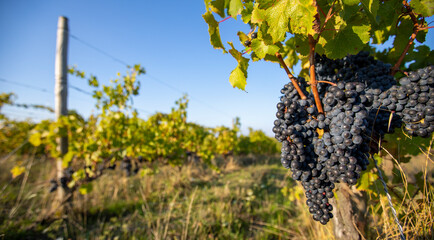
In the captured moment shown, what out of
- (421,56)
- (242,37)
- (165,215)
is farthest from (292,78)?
(165,215)

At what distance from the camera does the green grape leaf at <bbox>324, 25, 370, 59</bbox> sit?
0.89 metres

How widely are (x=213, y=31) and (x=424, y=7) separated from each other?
94 cm

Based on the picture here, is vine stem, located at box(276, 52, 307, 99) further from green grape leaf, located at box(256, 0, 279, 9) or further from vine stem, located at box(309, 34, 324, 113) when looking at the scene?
green grape leaf, located at box(256, 0, 279, 9)

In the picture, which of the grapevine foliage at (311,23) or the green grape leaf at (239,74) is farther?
the green grape leaf at (239,74)

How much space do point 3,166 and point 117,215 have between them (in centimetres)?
551

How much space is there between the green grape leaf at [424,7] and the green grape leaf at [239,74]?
0.78m

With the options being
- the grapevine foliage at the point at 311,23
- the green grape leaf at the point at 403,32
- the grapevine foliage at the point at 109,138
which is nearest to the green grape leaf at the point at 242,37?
the grapevine foliage at the point at 311,23

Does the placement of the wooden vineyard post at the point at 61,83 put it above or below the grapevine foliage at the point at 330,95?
above

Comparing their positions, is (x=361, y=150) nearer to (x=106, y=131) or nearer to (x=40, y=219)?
(x=106, y=131)

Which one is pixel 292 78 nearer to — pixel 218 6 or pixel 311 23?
pixel 311 23

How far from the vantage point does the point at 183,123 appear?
4520 mm

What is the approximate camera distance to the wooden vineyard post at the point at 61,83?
333cm

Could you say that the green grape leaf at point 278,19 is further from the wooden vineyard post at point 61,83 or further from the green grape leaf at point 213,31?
the wooden vineyard post at point 61,83

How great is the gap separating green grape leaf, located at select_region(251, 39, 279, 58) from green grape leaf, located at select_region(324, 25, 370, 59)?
0.89 feet
